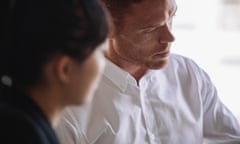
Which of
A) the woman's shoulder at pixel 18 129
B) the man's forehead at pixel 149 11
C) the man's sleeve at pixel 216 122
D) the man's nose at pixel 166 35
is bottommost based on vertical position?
the man's sleeve at pixel 216 122

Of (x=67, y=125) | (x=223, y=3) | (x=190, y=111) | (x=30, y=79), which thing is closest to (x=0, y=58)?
(x=30, y=79)

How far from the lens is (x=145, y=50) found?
1.06 m

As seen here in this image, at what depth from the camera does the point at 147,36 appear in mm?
1053

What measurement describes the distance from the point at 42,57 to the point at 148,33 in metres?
0.55

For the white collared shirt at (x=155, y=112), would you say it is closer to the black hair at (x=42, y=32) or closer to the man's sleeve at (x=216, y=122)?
the man's sleeve at (x=216, y=122)

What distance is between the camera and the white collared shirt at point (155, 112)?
102 centimetres

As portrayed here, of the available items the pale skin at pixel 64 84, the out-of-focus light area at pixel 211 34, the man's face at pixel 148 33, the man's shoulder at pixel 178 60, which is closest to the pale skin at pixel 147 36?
the man's face at pixel 148 33

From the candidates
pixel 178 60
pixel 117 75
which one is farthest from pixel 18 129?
pixel 178 60

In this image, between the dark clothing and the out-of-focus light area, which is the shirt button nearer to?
the dark clothing

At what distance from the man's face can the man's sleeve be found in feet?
0.66

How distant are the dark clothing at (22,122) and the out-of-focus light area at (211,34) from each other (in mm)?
1448

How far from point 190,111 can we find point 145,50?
21cm

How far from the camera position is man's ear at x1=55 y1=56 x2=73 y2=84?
0.53 meters

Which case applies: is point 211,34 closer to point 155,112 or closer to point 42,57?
point 155,112
